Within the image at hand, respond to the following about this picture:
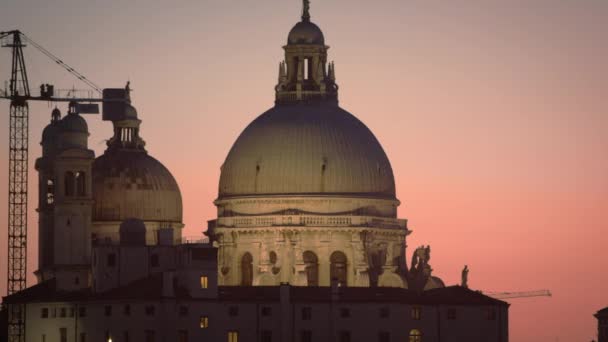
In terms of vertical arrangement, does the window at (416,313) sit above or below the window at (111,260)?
below

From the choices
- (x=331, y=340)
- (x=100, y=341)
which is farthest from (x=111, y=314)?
(x=331, y=340)

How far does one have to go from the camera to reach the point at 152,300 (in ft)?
630

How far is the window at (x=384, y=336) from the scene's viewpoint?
19312 cm

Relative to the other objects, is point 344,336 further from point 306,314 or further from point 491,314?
point 491,314

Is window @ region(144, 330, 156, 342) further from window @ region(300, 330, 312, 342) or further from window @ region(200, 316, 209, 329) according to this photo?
window @ region(300, 330, 312, 342)

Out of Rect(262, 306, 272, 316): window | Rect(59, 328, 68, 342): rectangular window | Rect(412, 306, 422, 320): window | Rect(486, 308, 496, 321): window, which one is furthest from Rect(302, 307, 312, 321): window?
Rect(59, 328, 68, 342): rectangular window

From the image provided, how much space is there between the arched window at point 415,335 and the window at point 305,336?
6.68 meters

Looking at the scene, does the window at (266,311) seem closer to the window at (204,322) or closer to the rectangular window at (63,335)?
the window at (204,322)

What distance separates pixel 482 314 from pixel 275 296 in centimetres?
1368

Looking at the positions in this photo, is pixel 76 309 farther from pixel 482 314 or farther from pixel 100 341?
pixel 482 314

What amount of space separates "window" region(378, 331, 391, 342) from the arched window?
2280 millimetres

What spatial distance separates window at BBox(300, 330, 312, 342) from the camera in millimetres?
Result: 193875

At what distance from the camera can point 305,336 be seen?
194000mm

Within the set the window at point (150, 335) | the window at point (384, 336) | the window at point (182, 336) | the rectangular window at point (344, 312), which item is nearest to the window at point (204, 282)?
the window at point (182, 336)
